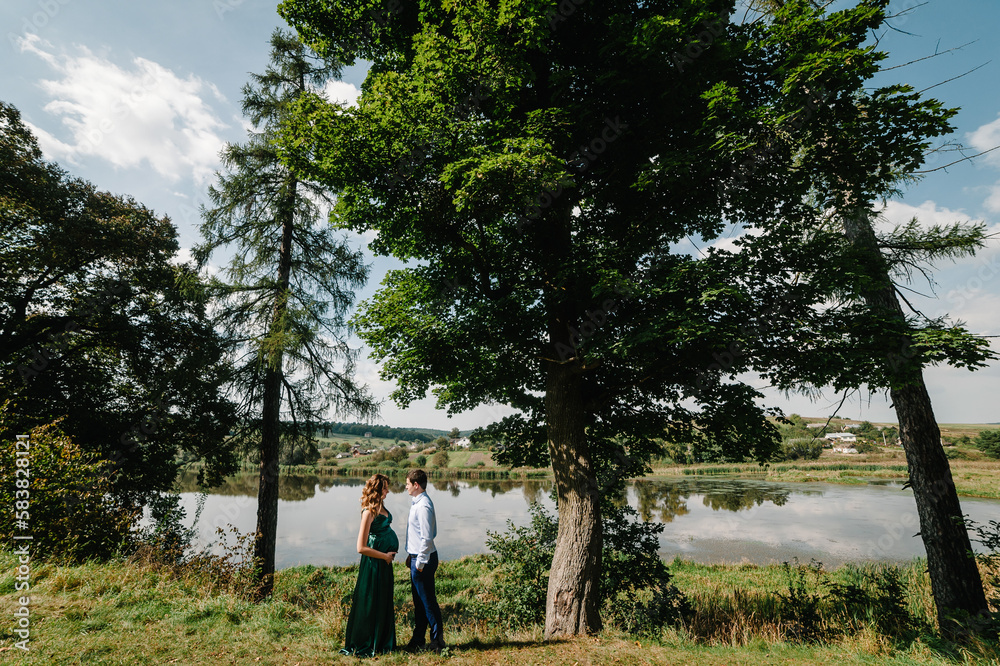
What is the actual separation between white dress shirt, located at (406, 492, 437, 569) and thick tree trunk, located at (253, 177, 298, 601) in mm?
7083

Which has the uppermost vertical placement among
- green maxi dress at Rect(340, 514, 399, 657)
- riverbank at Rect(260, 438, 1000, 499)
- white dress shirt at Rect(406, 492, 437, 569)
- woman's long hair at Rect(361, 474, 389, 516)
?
woman's long hair at Rect(361, 474, 389, 516)

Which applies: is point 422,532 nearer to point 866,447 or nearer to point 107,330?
point 107,330

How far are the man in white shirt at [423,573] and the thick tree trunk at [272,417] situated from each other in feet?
22.3

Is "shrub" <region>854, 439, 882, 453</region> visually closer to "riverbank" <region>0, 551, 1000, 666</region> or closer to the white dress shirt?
"riverbank" <region>0, 551, 1000, 666</region>

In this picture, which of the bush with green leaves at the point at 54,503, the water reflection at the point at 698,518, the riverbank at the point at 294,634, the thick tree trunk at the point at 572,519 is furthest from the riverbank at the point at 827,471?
the thick tree trunk at the point at 572,519

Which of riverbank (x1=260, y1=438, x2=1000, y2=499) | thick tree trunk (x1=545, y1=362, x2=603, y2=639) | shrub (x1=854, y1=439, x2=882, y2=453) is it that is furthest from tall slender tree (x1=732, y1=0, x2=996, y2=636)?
shrub (x1=854, y1=439, x2=882, y2=453)

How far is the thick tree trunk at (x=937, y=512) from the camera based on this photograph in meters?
6.58

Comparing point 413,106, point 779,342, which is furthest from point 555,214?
point 779,342

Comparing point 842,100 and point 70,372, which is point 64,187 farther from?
point 842,100

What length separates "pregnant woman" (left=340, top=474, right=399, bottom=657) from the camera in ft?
15.6

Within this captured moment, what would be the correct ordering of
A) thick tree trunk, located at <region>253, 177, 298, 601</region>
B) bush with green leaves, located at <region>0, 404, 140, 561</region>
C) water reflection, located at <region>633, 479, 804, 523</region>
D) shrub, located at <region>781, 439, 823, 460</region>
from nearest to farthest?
bush with green leaves, located at <region>0, 404, 140, 561</region> → thick tree trunk, located at <region>253, 177, 298, 601</region> → water reflection, located at <region>633, 479, 804, 523</region> → shrub, located at <region>781, 439, 823, 460</region>

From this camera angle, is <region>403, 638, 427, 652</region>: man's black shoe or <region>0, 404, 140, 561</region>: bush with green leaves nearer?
<region>403, 638, 427, 652</region>: man's black shoe

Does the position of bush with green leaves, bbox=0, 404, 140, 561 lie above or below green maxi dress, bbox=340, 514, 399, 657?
above

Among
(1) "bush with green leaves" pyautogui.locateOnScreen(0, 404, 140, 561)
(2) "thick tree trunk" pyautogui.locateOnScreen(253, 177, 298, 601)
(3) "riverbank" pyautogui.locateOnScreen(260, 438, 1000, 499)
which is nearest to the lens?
(1) "bush with green leaves" pyautogui.locateOnScreen(0, 404, 140, 561)
